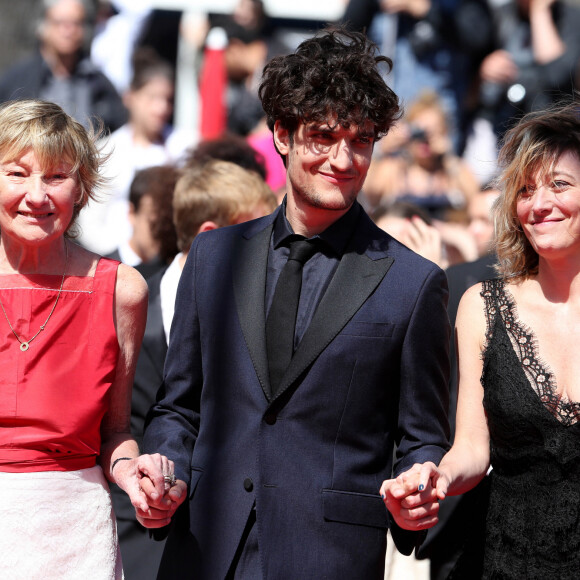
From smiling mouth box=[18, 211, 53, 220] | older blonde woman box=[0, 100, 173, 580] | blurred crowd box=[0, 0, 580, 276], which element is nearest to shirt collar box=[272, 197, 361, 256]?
older blonde woman box=[0, 100, 173, 580]

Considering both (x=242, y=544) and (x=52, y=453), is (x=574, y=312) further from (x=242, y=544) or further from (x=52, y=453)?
(x=52, y=453)

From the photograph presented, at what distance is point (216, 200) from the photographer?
427cm

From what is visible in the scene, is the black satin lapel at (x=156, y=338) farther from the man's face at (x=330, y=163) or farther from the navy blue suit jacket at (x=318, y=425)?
the man's face at (x=330, y=163)

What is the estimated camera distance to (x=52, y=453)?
9.57 feet

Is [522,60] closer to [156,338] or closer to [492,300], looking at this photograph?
[156,338]

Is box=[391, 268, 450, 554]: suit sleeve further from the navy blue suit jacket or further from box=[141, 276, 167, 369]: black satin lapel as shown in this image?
box=[141, 276, 167, 369]: black satin lapel

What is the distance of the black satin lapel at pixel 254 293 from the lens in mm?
2879

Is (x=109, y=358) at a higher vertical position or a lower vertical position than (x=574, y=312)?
lower

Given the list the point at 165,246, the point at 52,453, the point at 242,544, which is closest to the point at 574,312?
the point at 242,544

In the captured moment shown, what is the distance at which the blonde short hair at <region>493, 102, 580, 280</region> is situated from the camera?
3.12 meters

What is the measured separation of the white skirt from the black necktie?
66cm

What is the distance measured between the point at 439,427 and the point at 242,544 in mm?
664

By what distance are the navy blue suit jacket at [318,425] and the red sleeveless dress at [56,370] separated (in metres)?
0.22

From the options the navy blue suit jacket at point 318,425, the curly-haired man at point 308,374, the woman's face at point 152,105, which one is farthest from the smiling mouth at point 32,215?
the woman's face at point 152,105
